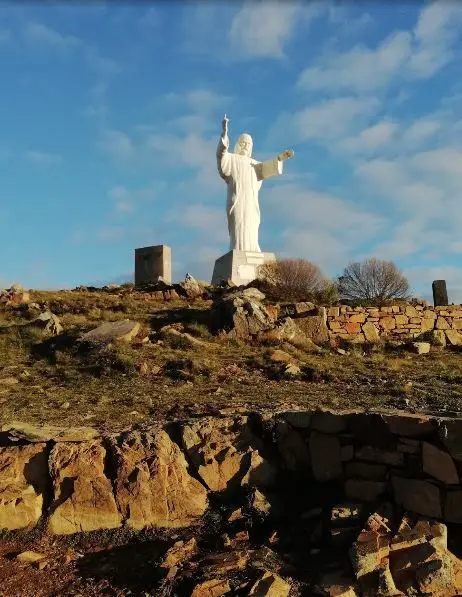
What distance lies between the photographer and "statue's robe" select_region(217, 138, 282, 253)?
20969mm

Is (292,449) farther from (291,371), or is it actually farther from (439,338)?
(439,338)

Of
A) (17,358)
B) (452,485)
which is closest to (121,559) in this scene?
(452,485)

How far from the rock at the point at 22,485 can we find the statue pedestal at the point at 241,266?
1441cm

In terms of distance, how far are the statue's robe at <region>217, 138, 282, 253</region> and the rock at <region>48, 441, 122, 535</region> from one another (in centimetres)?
1576

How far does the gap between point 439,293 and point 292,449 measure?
12751 millimetres

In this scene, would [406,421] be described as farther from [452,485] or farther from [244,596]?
[244,596]

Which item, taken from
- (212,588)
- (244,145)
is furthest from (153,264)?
(212,588)

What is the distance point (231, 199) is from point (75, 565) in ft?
59.5

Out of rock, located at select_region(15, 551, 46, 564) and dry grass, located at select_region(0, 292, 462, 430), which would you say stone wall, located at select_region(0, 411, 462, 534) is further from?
dry grass, located at select_region(0, 292, 462, 430)

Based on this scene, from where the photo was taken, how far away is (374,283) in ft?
63.0

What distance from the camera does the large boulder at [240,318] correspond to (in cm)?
1238

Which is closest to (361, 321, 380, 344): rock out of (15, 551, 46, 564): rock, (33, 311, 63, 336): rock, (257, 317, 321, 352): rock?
(257, 317, 321, 352): rock

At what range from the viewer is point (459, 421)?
4.61 meters

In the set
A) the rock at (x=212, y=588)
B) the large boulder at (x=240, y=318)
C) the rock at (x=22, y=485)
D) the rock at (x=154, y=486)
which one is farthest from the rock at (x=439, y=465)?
the large boulder at (x=240, y=318)
